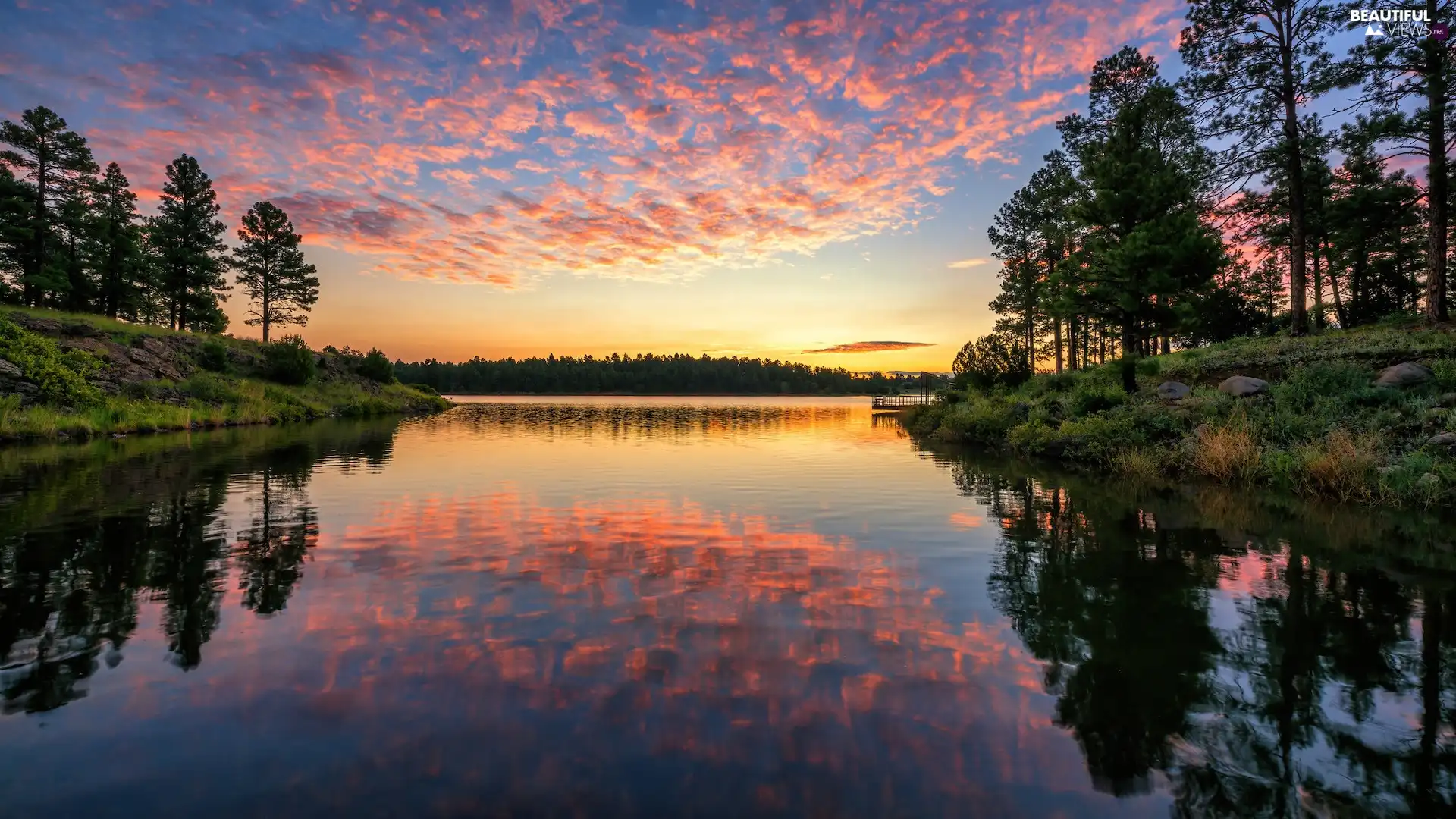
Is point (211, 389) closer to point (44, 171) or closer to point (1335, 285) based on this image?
point (44, 171)

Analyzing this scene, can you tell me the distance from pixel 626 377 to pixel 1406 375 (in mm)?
161276

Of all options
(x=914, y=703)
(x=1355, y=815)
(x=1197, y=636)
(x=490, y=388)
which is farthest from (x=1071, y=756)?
(x=490, y=388)

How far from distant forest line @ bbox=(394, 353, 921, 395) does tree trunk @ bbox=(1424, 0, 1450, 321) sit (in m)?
128

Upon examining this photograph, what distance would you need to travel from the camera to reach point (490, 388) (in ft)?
531

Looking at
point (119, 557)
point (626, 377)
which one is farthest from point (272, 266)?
point (626, 377)

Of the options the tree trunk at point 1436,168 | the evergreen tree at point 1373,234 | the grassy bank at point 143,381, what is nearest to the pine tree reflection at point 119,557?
the grassy bank at point 143,381

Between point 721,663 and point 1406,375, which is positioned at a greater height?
point 1406,375

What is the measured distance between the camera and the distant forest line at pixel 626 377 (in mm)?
163000

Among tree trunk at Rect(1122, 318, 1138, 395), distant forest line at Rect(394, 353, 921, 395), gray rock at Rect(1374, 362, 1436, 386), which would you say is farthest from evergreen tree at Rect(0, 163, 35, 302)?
distant forest line at Rect(394, 353, 921, 395)

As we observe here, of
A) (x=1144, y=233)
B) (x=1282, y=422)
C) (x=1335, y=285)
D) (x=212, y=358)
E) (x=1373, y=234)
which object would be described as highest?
(x=1335, y=285)

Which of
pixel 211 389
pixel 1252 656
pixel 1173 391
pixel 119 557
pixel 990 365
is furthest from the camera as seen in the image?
pixel 990 365

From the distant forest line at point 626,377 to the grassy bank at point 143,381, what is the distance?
10733cm

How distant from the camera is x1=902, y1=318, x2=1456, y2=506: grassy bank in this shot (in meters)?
14.1

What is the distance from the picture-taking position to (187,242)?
52844 millimetres
